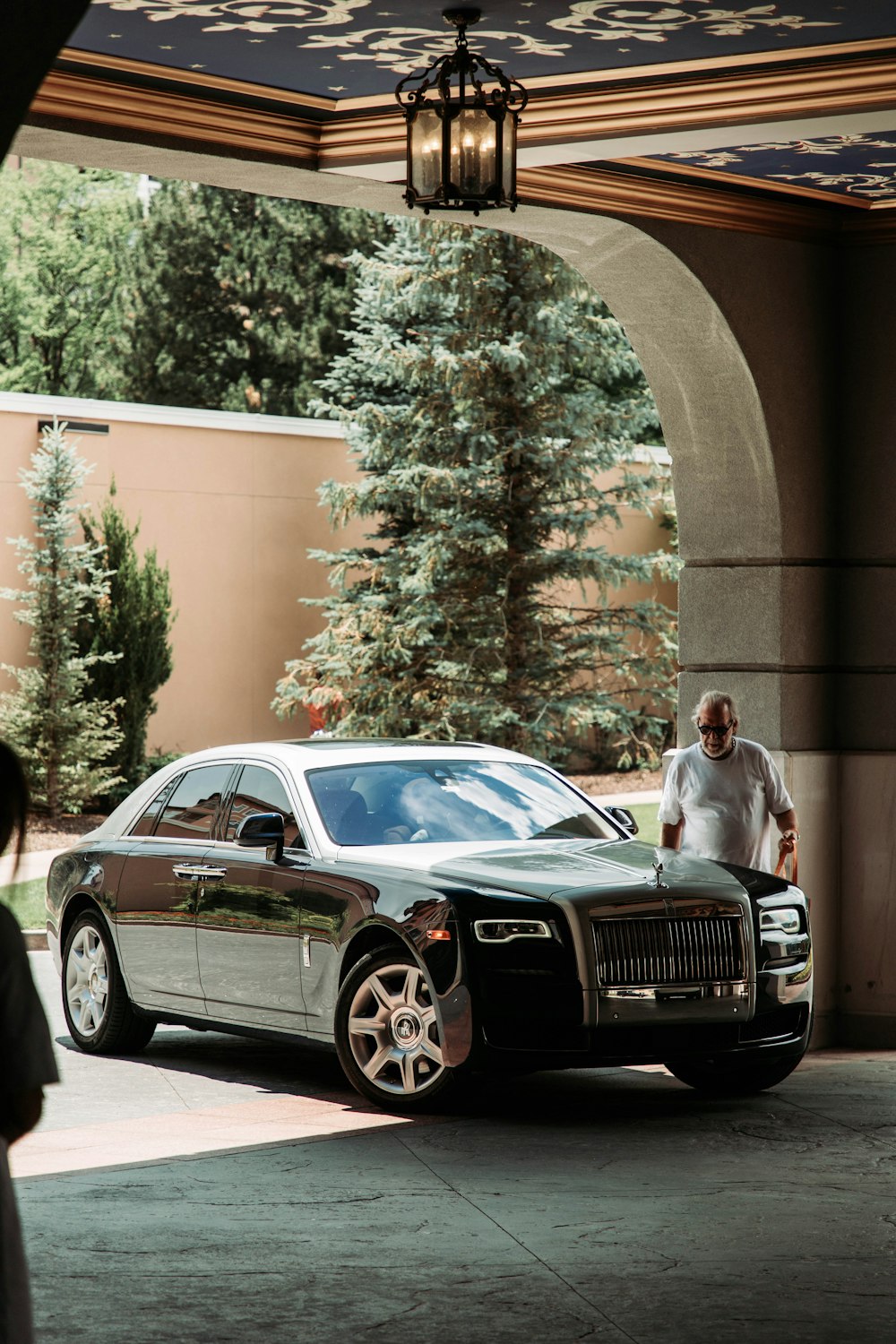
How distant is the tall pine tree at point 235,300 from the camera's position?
143 feet

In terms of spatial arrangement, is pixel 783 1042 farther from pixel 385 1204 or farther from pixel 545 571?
pixel 545 571

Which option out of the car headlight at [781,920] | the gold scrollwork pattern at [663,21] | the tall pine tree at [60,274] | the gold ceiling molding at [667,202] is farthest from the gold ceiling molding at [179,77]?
the tall pine tree at [60,274]

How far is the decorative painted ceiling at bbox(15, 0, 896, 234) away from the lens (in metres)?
7.52

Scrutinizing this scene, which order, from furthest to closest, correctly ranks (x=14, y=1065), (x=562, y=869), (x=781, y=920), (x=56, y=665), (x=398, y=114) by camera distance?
(x=56, y=665) → (x=781, y=920) → (x=562, y=869) → (x=398, y=114) → (x=14, y=1065)

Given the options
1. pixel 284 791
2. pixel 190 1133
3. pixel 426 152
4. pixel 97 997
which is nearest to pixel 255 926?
pixel 284 791

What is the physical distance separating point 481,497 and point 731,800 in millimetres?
15533

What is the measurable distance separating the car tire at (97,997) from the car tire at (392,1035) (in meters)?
1.86

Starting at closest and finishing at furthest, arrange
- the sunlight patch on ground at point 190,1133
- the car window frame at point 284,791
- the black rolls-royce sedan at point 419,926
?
the sunlight patch on ground at point 190,1133 < the black rolls-royce sedan at point 419,926 < the car window frame at point 284,791

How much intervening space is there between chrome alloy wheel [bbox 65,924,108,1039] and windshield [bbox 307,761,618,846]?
5.78 feet

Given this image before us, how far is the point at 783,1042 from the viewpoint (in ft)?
30.8

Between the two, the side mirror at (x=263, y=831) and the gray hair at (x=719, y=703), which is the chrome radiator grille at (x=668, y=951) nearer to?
the gray hair at (x=719, y=703)

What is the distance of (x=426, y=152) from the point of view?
7.74 metres

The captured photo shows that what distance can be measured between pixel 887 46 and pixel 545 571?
17.5 meters

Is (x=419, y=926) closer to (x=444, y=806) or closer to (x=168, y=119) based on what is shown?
A: (x=444, y=806)
